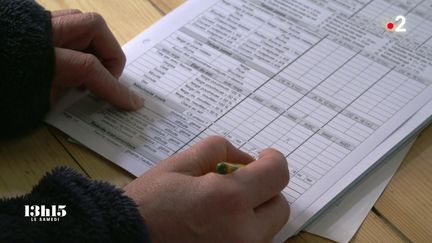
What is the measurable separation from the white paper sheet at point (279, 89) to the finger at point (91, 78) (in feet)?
0.06

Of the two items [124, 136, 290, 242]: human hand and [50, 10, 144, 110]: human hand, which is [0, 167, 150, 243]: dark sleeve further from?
[50, 10, 144, 110]: human hand

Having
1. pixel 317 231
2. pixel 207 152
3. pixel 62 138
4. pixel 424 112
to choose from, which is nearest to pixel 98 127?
pixel 62 138

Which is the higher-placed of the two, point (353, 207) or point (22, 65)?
point (353, 207)

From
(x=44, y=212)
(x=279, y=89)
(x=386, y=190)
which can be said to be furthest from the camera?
(x=279, y=89)

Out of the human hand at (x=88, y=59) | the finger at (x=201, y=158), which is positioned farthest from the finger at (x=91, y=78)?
the finger at (x=201, y=158)

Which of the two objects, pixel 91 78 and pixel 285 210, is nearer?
pixel 285 210

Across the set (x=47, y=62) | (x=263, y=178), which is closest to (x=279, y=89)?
(x=263, y=178)

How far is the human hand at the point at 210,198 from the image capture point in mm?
571

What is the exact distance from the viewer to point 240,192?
0.59 m

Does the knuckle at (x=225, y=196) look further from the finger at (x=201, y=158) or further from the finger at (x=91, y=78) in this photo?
the finger at (x=91, y=78)

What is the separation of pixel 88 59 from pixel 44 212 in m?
0.24

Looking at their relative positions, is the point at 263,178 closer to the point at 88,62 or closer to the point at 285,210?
the point at 285,210

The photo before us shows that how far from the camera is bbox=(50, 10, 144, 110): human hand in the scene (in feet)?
2.39

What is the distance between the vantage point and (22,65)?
684mm
